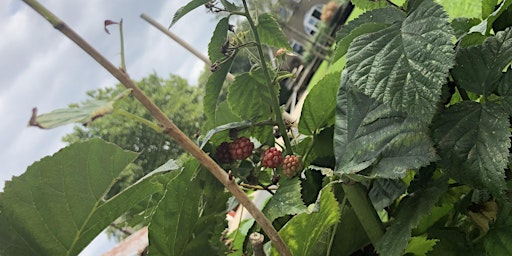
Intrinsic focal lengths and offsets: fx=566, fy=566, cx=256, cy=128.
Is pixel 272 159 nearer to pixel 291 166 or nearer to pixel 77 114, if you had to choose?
pixel 291 166

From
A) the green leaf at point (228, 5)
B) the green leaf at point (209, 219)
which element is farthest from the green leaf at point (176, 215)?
the green leaf at point (228, 5)

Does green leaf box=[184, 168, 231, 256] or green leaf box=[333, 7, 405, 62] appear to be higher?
green leaf box=[333, 7, 405, 62]

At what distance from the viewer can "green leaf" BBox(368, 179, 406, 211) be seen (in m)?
0.29

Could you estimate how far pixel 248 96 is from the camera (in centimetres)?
37

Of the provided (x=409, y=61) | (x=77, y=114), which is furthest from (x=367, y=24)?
(x=77, y=114)

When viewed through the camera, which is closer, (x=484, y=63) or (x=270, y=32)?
(x=484, y=63)

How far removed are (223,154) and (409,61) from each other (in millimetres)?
132

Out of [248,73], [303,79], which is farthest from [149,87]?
[248,73]

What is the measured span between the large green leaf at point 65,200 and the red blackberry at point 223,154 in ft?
0.22

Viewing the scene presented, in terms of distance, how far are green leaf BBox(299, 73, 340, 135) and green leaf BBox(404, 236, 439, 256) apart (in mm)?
97

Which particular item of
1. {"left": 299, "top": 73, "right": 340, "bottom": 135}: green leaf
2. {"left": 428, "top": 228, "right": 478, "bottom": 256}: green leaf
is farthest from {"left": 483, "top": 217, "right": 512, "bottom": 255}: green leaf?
{"left": 299, "top": 73, "right": 340, "bottom": 135}: green leaf

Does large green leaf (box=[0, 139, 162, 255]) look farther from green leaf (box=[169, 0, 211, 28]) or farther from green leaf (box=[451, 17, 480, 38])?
green leaf (box=[451, 17, 480, 38])

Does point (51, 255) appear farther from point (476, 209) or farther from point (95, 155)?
point (476, 209)

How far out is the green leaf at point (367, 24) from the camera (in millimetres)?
294
